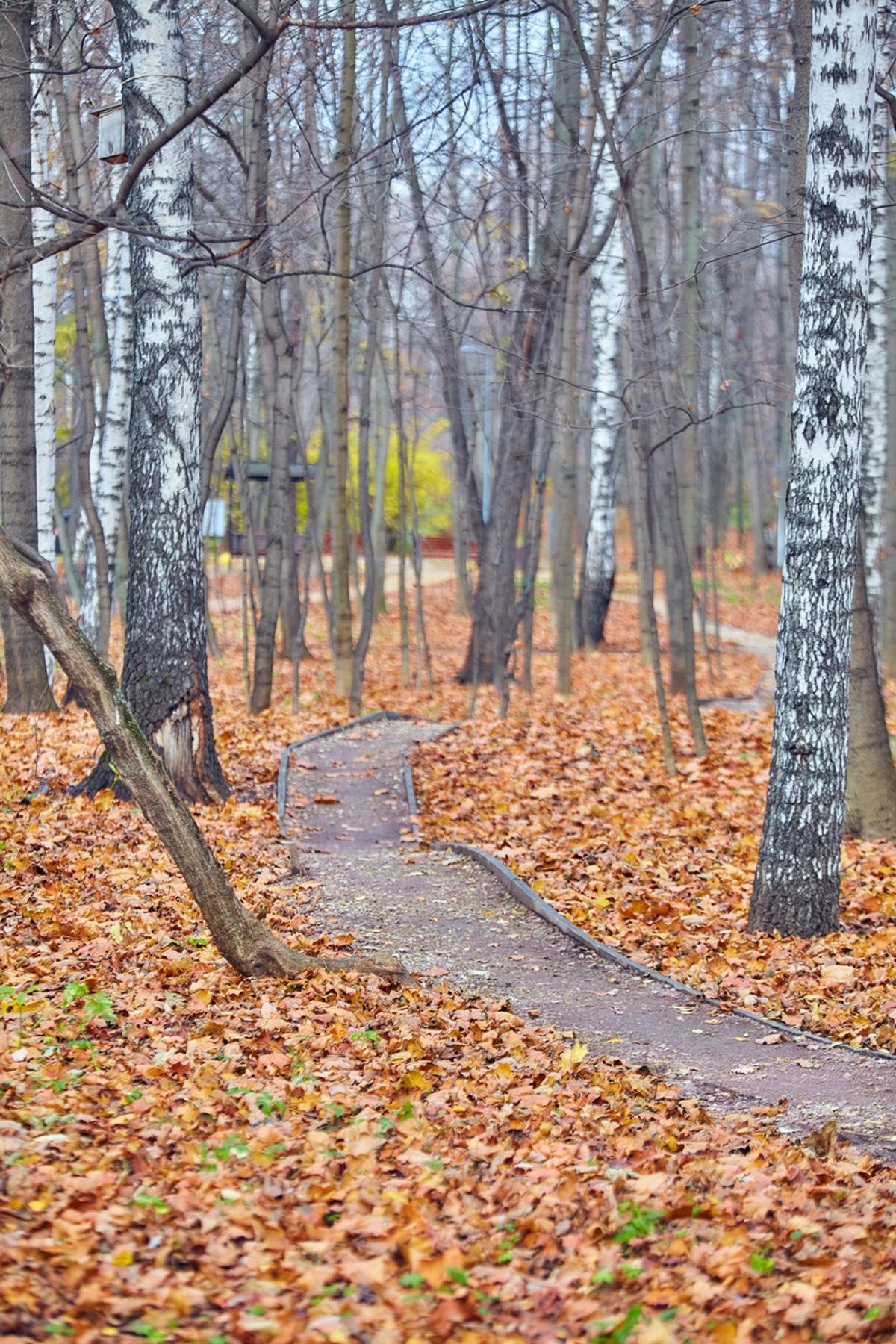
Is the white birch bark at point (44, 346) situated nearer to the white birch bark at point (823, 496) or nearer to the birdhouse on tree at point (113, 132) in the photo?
→ the birdhouse on tree at point (113, 132)

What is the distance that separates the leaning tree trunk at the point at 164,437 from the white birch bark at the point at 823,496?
434 centimetres

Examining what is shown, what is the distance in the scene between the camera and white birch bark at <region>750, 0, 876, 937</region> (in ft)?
22.2

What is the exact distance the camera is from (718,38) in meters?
14.7

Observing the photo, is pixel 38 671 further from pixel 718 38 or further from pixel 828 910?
pixel 718 38

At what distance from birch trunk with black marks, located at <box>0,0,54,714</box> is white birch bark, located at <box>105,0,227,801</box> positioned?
2.72 meters

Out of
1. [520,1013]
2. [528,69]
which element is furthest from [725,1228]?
[528,69]

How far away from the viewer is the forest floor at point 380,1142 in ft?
10.7

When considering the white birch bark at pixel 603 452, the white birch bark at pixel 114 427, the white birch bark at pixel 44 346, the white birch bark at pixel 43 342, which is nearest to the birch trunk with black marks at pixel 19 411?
the white birch bark at pixel 44 346

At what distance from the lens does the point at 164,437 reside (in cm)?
898

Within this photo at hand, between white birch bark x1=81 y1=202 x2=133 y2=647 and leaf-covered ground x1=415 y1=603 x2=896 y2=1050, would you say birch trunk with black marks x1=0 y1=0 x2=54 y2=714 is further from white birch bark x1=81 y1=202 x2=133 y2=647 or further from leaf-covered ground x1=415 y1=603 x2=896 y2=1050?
leaf-covered ground x1=415 y1=603 x2=896 y2=1050

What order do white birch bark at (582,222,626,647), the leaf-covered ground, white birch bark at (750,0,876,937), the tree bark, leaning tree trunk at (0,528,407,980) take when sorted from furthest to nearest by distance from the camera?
white birch bark at (582,222,626,647)
the tree bark
white birch bark at (750,0,876,937)
the leaf-covered ground
leaning tree trunk at (0,528,407,980)

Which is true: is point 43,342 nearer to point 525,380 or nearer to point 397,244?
point 525,380

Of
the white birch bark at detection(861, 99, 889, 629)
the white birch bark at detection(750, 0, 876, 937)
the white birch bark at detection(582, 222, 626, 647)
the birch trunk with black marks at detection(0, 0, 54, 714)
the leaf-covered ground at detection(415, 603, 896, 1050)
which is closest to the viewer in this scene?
the leaf-covered ground at detection(415, 603, 896, 1050)

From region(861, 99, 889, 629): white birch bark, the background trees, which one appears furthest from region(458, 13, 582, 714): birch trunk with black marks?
region(861, 99, 889, 629): white birch bark
